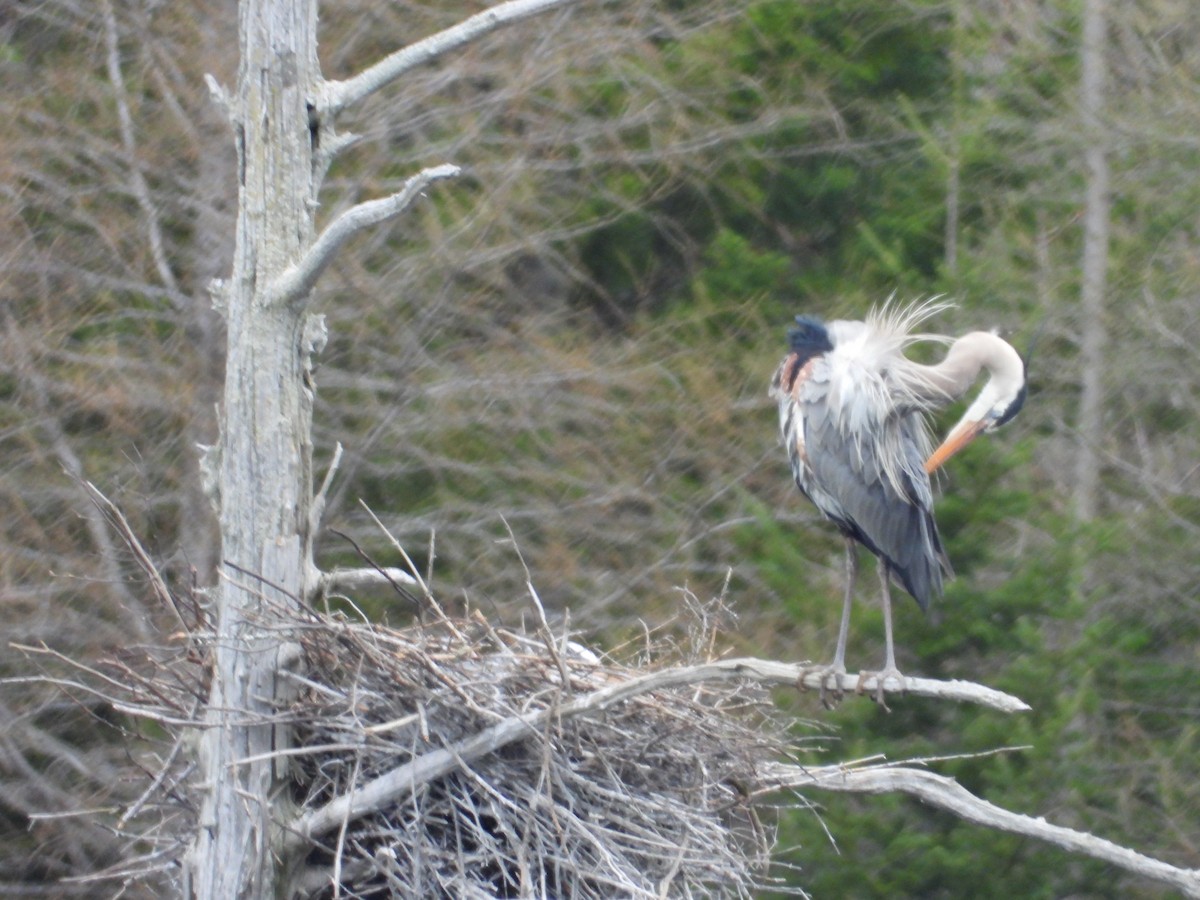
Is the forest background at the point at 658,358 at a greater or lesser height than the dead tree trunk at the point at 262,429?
lesser

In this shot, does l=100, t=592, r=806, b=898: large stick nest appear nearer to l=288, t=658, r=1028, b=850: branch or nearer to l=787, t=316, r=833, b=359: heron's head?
l=288, t=658, r=1028, b=850: branch

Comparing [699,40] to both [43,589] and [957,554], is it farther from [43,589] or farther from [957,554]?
[43,589]

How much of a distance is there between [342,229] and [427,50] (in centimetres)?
61

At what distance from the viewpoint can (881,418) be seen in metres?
5.87

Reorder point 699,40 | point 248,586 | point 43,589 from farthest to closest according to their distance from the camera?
point 699,40 < point 43,589 < point 248,586

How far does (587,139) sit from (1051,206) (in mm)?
4049

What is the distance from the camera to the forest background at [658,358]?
28.6 ft

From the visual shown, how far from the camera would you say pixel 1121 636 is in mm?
10234

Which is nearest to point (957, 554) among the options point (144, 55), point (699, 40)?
point (699, 40)

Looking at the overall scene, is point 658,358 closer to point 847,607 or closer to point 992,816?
point 847,607

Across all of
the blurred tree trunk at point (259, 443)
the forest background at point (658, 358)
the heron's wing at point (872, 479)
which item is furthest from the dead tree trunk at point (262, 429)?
the forest background at point (658, 358)

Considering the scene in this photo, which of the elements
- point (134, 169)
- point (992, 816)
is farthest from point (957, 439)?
point (134, 169)

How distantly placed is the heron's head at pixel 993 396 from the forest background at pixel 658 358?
2.51 m

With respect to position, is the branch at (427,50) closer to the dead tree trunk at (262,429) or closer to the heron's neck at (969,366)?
the dead tree trunk at (262,429)
